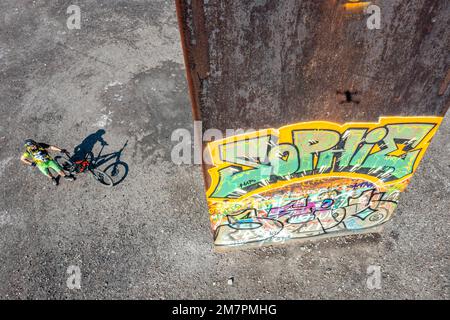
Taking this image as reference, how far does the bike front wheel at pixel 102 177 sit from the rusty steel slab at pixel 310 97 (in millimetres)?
3848

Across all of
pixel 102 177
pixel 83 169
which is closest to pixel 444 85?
pixel 102 177

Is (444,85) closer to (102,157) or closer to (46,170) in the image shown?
(102,157)

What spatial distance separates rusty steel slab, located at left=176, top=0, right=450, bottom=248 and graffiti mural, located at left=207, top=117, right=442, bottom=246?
24 millimetres

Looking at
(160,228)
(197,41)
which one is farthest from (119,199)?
(197,41)

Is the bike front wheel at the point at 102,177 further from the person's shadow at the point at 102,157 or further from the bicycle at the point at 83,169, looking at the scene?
the person's shadow at the point at 102,157

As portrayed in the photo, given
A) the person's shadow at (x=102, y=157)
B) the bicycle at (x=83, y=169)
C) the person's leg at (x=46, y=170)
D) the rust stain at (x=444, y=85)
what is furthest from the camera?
the person's shadow at (x=102, y=157)

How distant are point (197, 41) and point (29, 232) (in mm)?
7635

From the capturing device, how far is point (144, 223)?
9.00m

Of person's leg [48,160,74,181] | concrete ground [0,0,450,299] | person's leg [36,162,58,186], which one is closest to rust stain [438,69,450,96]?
concrete ground [0,0,450,299]

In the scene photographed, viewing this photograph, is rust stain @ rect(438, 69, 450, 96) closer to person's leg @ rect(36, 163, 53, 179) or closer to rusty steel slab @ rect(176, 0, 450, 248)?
rusty steel slab @ rect(176, 0, 450, 248)

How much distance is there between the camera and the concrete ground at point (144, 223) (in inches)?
313

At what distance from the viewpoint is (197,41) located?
166 inches

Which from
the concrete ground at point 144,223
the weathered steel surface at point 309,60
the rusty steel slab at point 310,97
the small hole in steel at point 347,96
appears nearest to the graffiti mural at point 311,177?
the rusty steel slab at point 310,97
